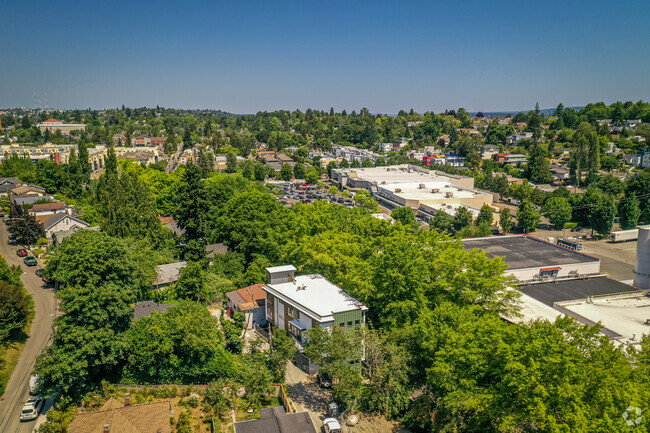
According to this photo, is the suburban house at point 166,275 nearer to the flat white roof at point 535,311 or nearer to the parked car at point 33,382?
the parked car at point 33,382

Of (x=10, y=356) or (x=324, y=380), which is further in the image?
(x=10, y=356)

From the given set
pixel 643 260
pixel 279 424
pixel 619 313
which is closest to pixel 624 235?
pixel 643 260

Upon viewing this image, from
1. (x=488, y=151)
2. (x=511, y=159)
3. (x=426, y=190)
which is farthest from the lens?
(x=488, y=151)

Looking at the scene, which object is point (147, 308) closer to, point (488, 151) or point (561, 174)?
point (561, 174)

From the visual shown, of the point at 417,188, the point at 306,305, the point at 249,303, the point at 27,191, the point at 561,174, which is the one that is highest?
the point at 27,191

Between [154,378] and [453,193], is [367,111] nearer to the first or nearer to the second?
[453,193]

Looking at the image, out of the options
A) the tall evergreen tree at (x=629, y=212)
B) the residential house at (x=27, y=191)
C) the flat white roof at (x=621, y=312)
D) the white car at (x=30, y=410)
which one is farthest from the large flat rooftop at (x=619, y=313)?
the residential house at (x=27, y=191)

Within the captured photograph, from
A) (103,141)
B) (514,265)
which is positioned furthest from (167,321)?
(103,141)
